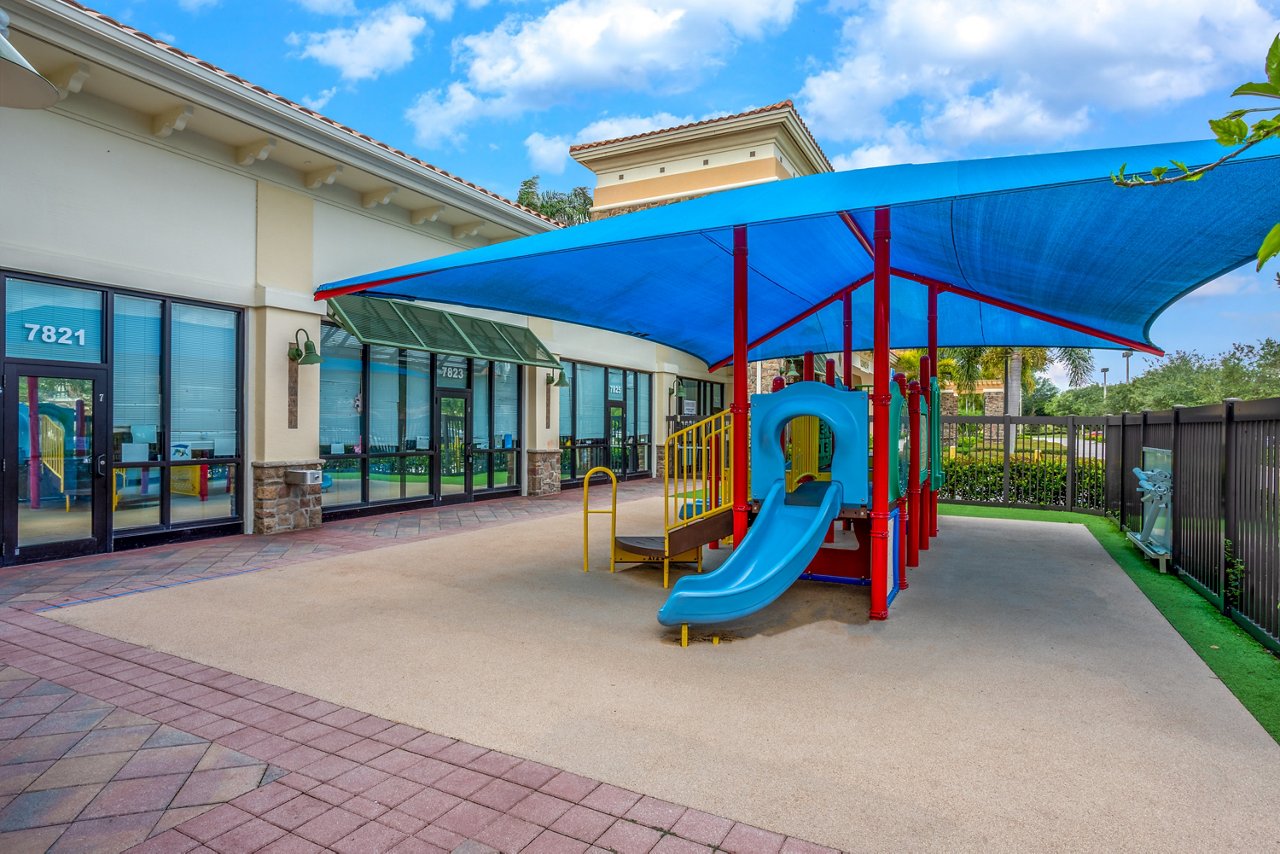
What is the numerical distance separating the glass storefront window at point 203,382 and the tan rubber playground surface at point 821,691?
2.82 m

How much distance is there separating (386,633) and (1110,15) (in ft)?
23.4

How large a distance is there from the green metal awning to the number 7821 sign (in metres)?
3.07

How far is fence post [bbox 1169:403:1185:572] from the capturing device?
686 cm

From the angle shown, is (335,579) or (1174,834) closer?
(1174,834)

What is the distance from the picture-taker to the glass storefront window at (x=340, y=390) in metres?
10.2

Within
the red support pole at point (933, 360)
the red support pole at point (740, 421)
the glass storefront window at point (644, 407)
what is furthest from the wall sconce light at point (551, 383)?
the red support pole at point (740, 421)

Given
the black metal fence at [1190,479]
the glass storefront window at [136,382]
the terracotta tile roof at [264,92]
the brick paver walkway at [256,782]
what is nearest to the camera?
the brick paver walkway at [256,782]

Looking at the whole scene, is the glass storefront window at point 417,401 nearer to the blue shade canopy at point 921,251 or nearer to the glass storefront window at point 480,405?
the glass storefront window at point 480,405

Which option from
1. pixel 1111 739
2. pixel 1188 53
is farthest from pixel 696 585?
pixel 1188 53

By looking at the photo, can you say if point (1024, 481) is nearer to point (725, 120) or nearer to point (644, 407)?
point (644, 407)

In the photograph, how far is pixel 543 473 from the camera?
14141 millimetres

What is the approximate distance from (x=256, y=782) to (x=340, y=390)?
820 cm

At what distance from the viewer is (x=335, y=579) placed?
663 cm

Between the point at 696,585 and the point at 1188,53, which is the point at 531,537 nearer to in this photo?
the point at 696,585
